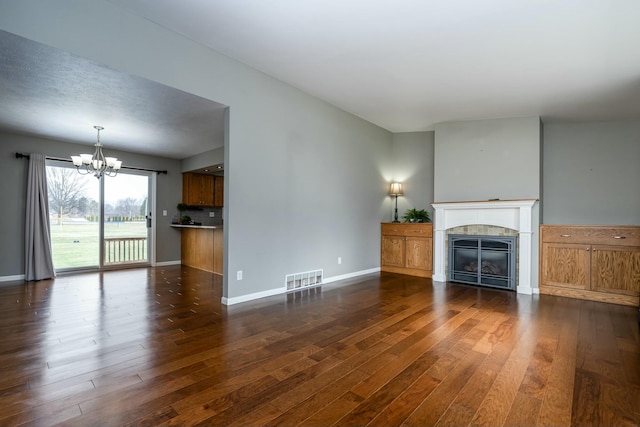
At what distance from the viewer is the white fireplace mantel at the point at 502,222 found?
4816mm

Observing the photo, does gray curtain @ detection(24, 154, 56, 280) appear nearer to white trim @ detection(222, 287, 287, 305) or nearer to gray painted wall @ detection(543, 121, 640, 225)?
white trim @ detection(222, 287, 287, 305)

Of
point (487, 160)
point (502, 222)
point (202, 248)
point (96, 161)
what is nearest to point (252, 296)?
point (202, 248)

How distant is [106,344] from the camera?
8.62ft

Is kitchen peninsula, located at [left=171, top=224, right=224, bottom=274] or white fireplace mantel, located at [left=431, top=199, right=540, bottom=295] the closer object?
white fireplace mantel, located at [left=431, top=199, right=540, bottom=295]

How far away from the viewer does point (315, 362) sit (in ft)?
7.61

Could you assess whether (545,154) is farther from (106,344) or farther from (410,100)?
(106,344)

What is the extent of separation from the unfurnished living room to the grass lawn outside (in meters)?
0.04

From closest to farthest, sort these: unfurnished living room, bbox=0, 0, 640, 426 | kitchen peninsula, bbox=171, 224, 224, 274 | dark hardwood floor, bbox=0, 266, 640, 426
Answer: dark hardwood floor, bbox=0, 266, 640, 426, unfurnished living room, bbox=0, 0, 640, 426, kitchen peninsula, bbox=171, 224, 224, 274

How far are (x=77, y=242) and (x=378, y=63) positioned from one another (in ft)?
20.4

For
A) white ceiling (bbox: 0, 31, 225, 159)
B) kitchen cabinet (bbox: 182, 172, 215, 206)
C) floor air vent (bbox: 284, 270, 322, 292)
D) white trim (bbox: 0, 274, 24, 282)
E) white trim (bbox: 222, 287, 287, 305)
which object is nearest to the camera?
white ceiling (bbox: 0, 31, 225, 159)

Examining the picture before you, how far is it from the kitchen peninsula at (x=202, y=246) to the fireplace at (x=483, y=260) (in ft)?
13.5

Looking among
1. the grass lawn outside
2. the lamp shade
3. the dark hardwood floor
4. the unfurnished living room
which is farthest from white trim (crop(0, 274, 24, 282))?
the lamp shade

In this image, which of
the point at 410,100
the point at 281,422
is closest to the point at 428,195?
the point at 410,100

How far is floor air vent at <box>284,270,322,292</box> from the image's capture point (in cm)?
456
